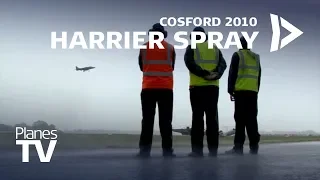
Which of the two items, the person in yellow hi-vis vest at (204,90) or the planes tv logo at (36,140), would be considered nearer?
the planes tv logo at (36,140)

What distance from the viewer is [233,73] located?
3.65m

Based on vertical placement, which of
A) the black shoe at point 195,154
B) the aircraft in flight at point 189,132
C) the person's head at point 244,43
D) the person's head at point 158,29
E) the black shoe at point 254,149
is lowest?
the black shoe at point 195,154

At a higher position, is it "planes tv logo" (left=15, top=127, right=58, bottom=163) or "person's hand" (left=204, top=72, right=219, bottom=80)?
"person's hand" (left=204, top=72, right=219, bottom=80)

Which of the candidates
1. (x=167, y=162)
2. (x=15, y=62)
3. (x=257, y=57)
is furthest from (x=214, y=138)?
(x=15, y=62)

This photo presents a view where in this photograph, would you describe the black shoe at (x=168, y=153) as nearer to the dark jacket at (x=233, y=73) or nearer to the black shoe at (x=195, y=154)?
the black shoe at (x=195, y=154)

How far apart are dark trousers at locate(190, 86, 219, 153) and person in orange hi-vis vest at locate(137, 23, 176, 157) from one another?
0.15 m

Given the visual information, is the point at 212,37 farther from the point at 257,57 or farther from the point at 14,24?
the point at 14,24


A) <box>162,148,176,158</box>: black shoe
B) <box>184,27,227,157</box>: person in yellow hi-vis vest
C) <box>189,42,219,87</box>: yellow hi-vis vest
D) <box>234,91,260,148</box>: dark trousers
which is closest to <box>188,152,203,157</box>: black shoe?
<box>184,27,227,157</box>: person in yellow hi-vis vest

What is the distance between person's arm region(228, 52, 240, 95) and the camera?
139 inches

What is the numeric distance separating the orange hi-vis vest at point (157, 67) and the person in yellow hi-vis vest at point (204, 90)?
4.8 inches

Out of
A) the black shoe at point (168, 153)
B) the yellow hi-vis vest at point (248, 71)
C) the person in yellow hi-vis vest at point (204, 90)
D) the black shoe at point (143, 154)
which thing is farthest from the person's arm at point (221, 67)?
the black shoe at point (143, 154)

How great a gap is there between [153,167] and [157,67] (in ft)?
2.14

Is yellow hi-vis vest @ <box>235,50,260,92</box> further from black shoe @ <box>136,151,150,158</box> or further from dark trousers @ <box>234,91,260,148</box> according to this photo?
black shoe @ <box>136,151,150,158</box>

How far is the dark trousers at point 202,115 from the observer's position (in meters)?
3.49
